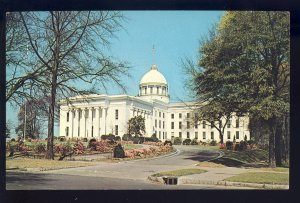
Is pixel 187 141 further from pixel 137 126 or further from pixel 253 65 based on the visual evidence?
pixel 253 65

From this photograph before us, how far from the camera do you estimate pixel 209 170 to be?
9.66m

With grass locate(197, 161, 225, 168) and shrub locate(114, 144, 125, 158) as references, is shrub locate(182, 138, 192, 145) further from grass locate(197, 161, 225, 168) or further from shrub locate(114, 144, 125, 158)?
shrub locate(114, 144, 125, 158)

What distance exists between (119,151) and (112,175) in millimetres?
562

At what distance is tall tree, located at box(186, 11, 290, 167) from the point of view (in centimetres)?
977

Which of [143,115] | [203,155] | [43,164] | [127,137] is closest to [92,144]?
[127,137]

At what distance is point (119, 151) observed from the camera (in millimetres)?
9680

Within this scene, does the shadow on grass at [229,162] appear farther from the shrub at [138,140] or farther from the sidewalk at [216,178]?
the shrub at [138,140]

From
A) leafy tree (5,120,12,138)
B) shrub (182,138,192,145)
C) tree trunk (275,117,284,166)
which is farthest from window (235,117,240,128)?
leafy tree (5,120,12,138)

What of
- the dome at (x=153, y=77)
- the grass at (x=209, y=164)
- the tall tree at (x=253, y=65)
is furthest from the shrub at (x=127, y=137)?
the tall tree at (x=253, y=65)

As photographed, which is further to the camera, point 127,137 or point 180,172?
point 127,137

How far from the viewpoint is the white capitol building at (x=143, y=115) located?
9.75 metres

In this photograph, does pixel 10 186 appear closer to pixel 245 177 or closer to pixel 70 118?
pixel 70 118
